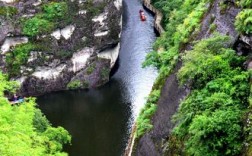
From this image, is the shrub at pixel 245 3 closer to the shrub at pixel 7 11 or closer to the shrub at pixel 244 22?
the shrub at pixel 244 22

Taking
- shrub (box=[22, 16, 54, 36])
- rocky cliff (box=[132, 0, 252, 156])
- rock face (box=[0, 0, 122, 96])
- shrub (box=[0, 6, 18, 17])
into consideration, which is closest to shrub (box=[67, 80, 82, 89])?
rock face (box=[0, 0, 122, 96])

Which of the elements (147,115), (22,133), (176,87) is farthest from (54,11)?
(22,133)

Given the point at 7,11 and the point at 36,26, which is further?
the point at 36,26

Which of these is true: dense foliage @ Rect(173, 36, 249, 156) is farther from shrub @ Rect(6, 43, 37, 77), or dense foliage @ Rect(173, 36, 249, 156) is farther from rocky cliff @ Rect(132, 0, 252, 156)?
shrub @ Rect(6, 43, 37, 77)

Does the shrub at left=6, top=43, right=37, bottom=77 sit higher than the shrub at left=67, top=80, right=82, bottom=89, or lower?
higher

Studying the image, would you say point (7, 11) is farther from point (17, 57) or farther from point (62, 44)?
point (62, 44)

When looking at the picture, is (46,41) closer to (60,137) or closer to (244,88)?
(60,137)
